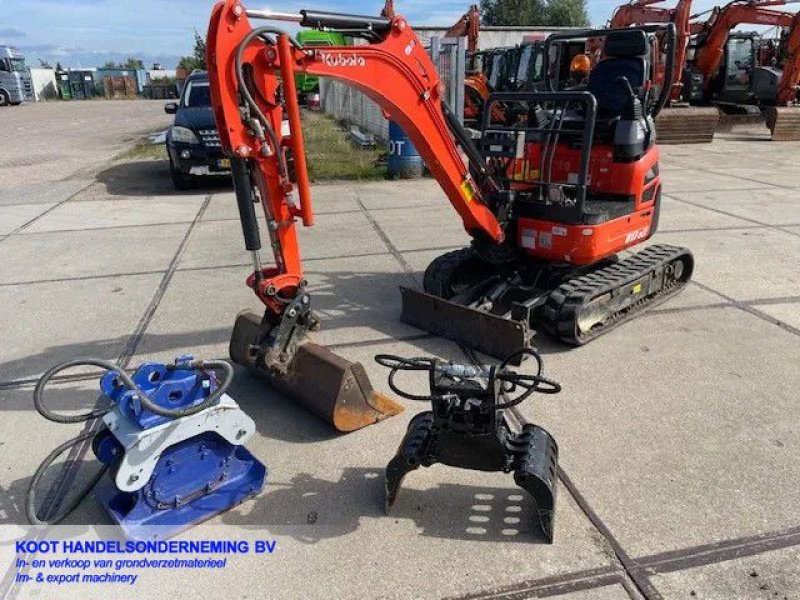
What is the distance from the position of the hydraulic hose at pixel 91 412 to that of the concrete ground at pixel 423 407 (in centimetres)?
10

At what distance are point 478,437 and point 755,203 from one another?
8.75 m

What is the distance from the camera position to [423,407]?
13.8 feet

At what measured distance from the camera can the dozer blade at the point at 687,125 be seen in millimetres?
16719

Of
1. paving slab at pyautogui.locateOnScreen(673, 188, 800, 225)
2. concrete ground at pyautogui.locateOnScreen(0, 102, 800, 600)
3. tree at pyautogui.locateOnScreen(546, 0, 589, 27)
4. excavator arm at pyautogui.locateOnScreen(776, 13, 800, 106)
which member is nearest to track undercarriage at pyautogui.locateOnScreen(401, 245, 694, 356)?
concrete ground at pyautogui.locateOnScreen(0, 102, 800, 600)

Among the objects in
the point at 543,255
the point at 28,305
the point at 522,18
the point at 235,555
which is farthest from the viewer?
the point at 522,18

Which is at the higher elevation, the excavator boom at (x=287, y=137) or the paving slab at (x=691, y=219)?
the excavator boom at (x=287, y=137)

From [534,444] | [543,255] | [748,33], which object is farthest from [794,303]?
[748,33]

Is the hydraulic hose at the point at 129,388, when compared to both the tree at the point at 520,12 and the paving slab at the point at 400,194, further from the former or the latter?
the tree at the point at 520,12

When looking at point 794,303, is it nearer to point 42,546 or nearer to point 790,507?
point 790,507

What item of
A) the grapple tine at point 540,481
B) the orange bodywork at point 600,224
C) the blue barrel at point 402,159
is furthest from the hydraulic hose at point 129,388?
the blue barrel at point 402,159

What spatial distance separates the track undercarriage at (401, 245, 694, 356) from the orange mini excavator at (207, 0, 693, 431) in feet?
0.04

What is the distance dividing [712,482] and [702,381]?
3.95 feet

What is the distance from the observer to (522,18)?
63562mm

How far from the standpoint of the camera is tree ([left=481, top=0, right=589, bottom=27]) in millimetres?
62562
